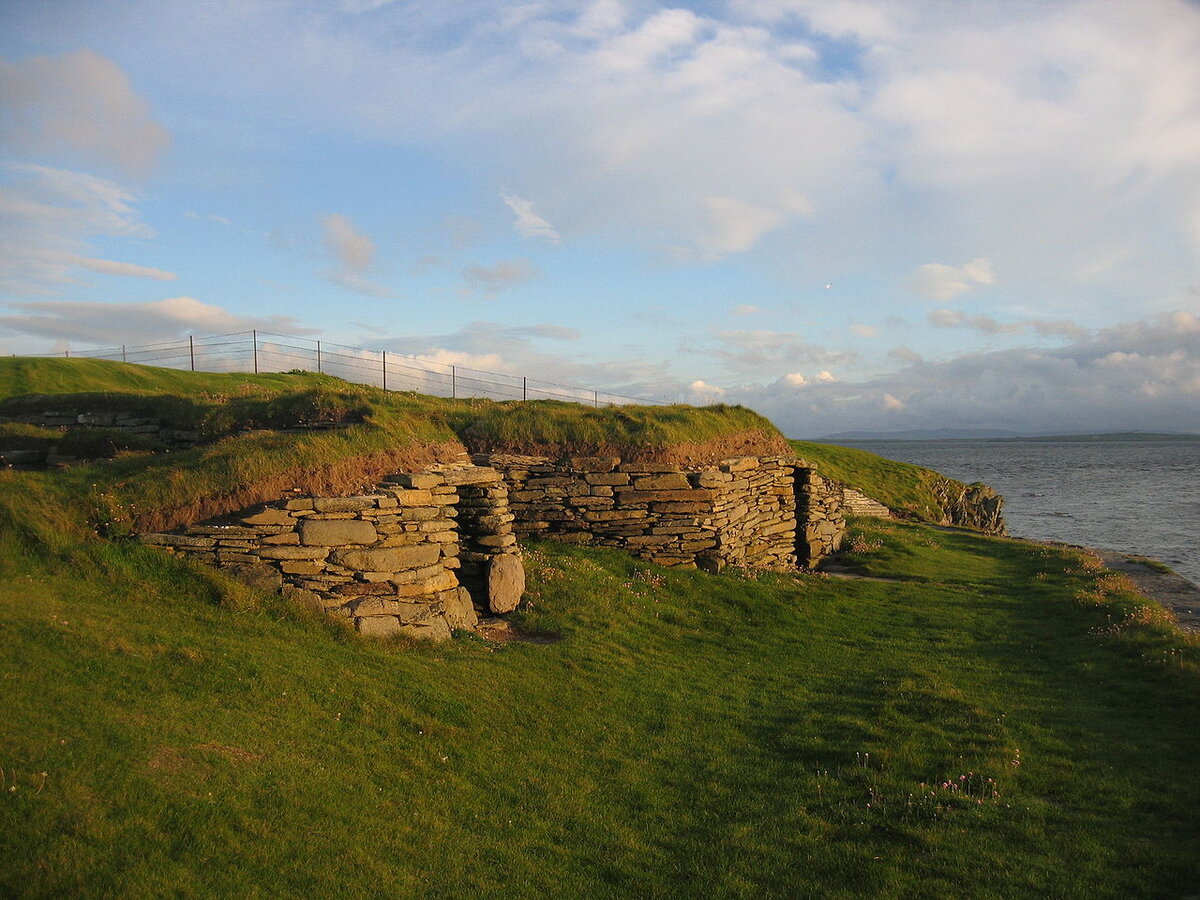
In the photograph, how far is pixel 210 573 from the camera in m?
9.68

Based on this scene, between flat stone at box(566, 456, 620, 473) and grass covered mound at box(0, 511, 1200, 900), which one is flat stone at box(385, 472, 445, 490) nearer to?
grass covered mound at box(0, 511, 1200, 900)

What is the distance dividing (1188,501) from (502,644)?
2806 inches

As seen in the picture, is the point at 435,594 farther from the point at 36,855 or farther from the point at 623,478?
the point at 36,855

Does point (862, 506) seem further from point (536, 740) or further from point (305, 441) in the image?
point (536, 740)

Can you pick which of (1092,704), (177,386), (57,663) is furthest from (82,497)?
(177,386)

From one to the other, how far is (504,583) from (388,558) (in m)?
2.41

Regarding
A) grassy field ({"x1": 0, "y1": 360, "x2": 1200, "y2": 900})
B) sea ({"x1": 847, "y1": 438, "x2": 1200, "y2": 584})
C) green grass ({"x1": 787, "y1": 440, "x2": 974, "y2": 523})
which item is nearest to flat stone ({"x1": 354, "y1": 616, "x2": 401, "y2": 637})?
grassy field ({"x1": 0, "y1": 360, "x2": 1200, "y2": 900})

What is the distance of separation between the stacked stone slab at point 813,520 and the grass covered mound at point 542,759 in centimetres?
949

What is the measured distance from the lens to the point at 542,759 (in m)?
8.05

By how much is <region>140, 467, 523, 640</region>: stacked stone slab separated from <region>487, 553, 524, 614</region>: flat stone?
4cm

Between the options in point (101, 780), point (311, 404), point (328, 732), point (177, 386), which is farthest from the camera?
point (177, 386)

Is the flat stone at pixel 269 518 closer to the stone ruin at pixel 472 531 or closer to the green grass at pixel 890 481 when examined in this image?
the stone ruin at pixel 472 531

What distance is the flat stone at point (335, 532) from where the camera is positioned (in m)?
10.6

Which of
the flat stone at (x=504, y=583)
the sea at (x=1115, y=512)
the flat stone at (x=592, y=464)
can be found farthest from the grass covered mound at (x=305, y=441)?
the sea at (x=1115, y=512)
